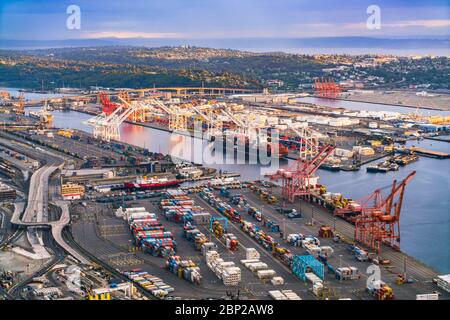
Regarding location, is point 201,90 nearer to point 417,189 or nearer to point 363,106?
point 363,106

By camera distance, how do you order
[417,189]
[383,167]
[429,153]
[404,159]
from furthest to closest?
[429,153] → [404,159] → [383,167] → [417,189]

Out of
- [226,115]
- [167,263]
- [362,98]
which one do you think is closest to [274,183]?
[167,263]

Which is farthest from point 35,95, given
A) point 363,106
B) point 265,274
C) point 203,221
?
point 265,274

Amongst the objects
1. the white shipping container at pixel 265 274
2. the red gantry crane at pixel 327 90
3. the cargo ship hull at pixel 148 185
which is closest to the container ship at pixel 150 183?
the cargo ship hull at pixel 148 185

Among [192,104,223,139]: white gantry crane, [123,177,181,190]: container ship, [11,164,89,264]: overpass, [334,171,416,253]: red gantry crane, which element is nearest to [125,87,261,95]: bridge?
[192,104,223,139]: white gantry crane

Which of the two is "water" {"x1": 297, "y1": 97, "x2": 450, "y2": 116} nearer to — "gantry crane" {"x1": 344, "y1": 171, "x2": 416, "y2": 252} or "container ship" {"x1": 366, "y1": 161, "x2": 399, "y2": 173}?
"container ship" {"x1": 366, "y1": 161, "x2": 399, "y2": 173}

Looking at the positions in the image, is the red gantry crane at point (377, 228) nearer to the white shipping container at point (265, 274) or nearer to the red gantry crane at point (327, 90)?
the white shipping container at point (265, 274)
